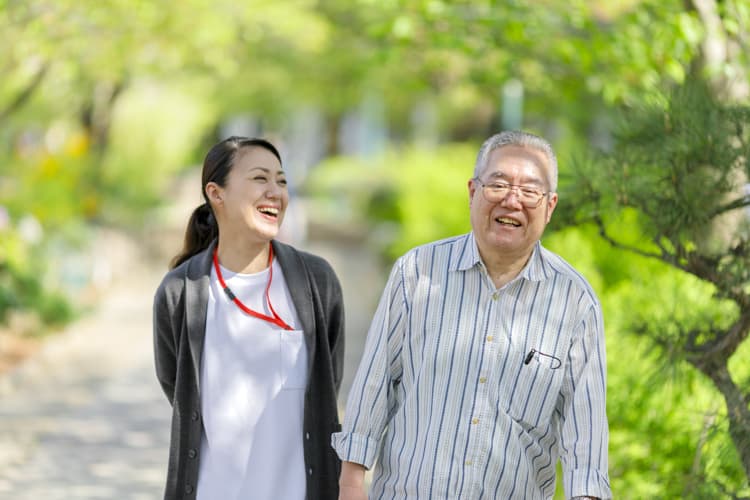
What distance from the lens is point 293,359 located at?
3.44 m

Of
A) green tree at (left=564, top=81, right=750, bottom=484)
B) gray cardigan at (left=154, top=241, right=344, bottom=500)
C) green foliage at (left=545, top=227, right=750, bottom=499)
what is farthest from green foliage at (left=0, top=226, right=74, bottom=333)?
green tree at (left=564, top=81, right=750, bottom=484)

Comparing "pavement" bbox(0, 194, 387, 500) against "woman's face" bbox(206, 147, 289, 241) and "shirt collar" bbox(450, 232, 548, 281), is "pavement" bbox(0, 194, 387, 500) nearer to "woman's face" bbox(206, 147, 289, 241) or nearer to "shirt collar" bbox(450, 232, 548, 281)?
"woman's face" bbox(206, 147, 289, 241)

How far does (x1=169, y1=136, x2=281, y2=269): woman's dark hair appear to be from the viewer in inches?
137

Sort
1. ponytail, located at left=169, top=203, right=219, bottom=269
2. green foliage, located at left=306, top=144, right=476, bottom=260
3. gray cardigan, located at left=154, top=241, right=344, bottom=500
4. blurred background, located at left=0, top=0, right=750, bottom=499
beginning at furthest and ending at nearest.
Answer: green foliage, located at left=306, top=144, right=476, bottom=260
blurred background, located at left=0, top=0, right=750, bottom=499
ponytail, located at left=169, top=203, right=219, bottom=269
gray cardigan, located at left=154, top=241, right=344, bottom=500

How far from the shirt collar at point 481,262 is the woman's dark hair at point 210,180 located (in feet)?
2.43

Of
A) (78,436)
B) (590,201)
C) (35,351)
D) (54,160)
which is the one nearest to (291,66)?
(54,160)

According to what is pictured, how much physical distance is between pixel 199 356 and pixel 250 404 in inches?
7.9

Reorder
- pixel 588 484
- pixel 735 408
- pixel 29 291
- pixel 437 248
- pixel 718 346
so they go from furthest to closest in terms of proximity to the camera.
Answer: pixel 29 291 → pixel 718 346 → pixel 735 408 → pixel 437 248 → pixel 588 484

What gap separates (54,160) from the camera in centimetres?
1530

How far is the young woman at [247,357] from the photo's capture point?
339 cm

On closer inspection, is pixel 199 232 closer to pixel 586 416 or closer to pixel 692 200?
pixel 586 416

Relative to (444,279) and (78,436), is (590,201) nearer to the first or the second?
(444,279)

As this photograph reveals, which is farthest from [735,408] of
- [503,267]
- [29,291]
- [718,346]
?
[29,291]

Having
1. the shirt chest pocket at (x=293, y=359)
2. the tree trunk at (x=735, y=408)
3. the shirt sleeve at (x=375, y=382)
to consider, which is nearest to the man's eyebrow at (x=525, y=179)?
the shirt sleeve at (x=375, y=382)
